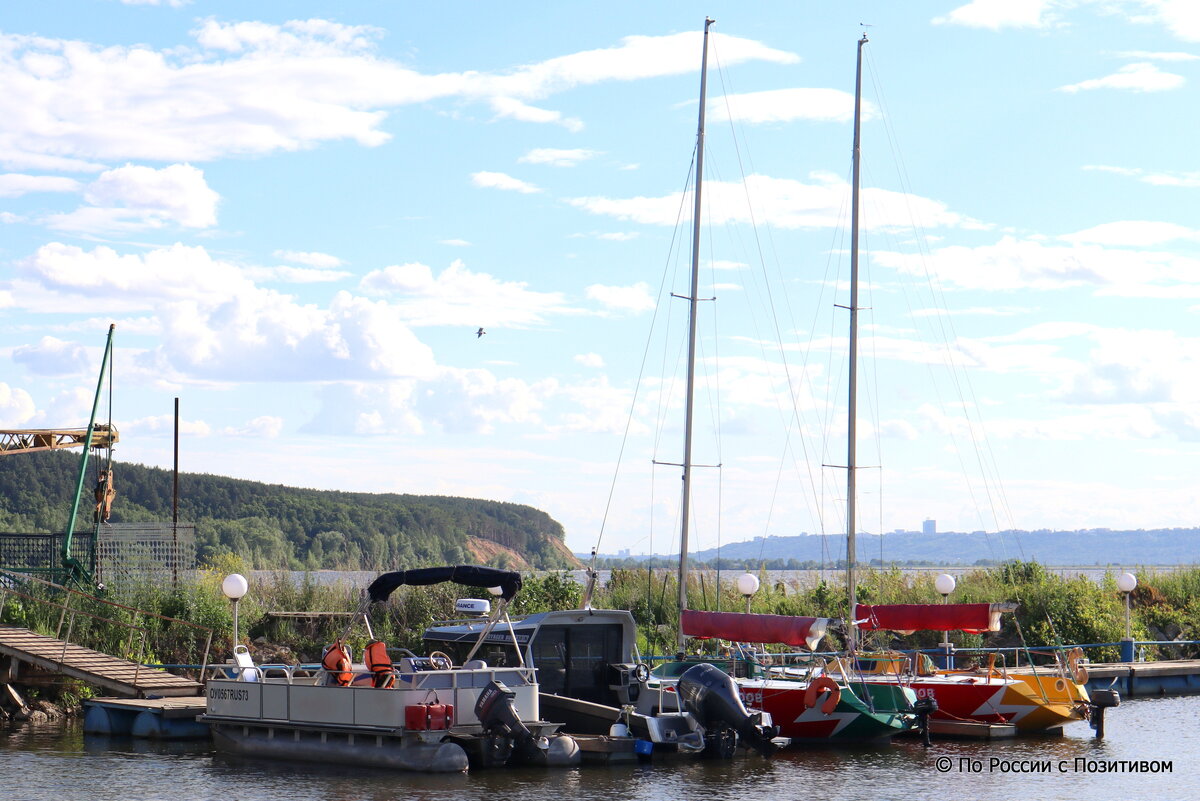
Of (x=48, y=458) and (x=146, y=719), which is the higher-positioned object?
(x=48, y=458)

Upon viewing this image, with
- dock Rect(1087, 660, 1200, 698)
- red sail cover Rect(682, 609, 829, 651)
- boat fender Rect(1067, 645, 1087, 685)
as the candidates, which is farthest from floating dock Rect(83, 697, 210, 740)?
dock Rect(1087, 660, 1200, 698)

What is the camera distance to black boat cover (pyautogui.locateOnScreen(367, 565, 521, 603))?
25.5 meters

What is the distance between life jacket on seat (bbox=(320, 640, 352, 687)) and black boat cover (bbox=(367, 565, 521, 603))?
1614mm

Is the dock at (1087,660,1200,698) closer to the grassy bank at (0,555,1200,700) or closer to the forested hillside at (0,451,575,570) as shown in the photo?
Result: the grassy bank at (0,555,1200,700)

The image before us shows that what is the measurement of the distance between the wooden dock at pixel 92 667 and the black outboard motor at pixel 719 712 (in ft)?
35.9

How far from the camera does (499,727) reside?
23.0 metres

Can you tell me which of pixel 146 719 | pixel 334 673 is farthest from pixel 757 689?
pixel 146 719

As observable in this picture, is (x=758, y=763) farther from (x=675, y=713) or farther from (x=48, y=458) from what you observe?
(x=48, y=458)

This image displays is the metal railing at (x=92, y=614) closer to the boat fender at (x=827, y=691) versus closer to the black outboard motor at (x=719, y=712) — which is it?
the black outboard motor at (x=719, y=712)

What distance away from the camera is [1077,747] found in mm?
26891

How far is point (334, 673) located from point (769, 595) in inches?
859

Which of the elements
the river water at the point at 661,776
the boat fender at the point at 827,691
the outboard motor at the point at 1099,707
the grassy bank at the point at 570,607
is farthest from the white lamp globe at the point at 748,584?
the outboard motor at the point at 1099,707

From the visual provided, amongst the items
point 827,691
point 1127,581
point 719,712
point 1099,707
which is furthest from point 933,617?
point 1127,581

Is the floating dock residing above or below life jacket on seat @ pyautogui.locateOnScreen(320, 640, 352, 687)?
below
